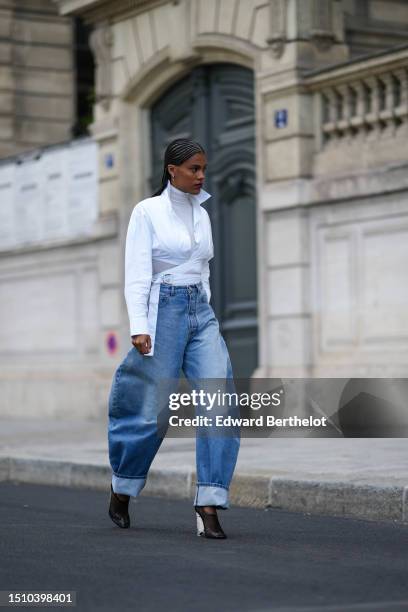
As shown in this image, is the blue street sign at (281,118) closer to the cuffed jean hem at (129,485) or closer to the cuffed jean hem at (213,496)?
the cuffed jean hem at (129,485)

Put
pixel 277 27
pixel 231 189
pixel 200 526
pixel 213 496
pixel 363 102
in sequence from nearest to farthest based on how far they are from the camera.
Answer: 1. pixel 213 496
2. pixel 200 526
3. pixel 363 102
4. pixel 277 27
5. pixel 231 189

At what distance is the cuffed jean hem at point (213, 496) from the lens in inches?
274

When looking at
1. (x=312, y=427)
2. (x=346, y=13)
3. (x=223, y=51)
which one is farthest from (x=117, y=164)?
(x=312, y=427)

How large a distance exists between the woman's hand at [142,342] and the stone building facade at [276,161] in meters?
6.49

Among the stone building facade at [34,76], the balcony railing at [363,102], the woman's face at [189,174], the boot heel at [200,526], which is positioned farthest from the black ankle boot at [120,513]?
the stone building facade at [34,76]

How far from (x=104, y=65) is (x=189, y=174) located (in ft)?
35.1

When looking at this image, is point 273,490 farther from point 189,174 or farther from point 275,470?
point 189,174

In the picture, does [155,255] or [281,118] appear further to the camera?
[281,118]

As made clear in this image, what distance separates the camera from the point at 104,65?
57.9ft

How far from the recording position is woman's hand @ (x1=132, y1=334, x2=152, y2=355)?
7.10m

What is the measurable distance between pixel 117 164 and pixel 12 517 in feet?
31.5

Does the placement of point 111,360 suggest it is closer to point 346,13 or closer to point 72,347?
point 72,347

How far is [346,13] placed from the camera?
49.1 feet

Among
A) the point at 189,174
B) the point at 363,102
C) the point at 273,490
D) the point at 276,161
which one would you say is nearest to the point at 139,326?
the point at 189,174
